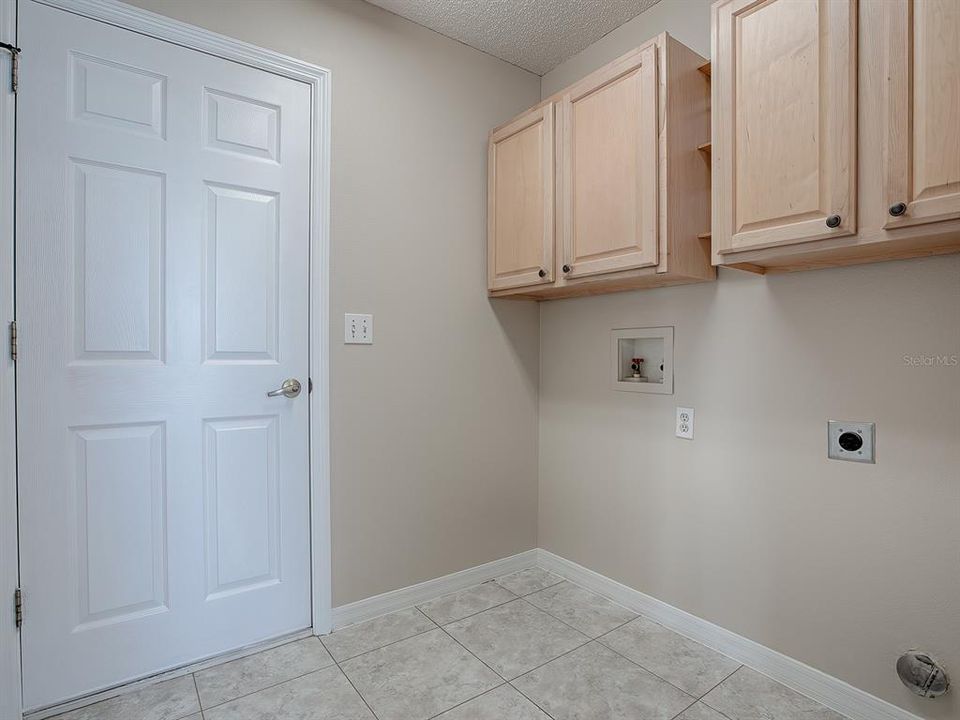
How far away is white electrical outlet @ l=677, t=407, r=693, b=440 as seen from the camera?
207 cm

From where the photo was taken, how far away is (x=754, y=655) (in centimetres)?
185

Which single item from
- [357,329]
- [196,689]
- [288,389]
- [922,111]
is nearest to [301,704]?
[196,689]

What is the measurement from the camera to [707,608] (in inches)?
79.2

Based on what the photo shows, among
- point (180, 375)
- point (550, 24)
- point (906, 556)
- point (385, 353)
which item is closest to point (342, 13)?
point (550, 24)

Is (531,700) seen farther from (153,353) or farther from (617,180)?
(617,180)

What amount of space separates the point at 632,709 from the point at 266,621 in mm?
1315

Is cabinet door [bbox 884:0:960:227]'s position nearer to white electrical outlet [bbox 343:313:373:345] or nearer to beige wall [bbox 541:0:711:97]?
beige wall [bbox 541:0:711:97]

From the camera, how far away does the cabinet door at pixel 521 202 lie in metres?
2.21

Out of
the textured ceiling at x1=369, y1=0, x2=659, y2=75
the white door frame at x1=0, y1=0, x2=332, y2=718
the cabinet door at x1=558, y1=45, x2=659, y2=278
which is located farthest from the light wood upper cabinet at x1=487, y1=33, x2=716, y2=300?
the white door frame at x1=0, y1=0, x2=332, y2=718

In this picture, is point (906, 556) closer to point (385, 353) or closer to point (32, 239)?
point (385, 353)

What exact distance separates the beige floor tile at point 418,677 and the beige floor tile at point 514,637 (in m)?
0.06

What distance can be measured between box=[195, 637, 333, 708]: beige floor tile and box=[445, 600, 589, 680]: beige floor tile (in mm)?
520

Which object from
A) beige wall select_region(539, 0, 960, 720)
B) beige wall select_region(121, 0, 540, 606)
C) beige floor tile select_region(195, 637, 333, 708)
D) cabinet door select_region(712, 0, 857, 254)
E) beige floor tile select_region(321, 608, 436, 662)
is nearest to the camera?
cabinet door select_region(712, 0, 857, 254)
